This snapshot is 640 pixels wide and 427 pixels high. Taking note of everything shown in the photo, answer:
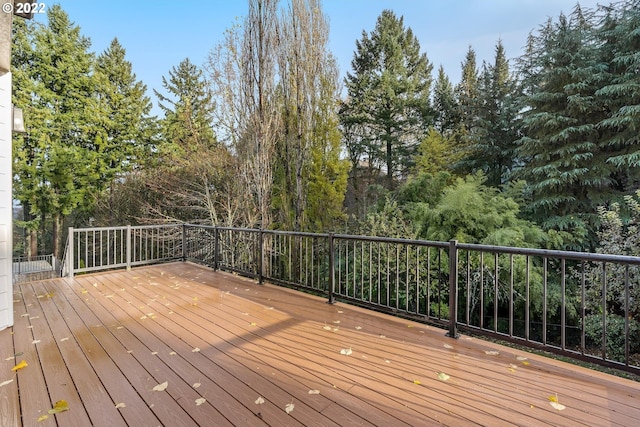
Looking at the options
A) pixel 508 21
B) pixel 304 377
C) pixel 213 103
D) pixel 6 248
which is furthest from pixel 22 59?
pixel 508 21

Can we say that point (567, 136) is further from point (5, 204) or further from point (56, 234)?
point (56, 234)

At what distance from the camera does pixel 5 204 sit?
119 inches

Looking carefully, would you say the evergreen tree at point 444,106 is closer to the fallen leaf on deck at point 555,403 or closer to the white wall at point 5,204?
A: the fallen leaf on deck at point 555,403

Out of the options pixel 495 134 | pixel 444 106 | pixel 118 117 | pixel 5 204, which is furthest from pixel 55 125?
pixel 495 134

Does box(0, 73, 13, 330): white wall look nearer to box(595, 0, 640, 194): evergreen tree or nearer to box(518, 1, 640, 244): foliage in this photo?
box(518, 1, 640, 244): foliage

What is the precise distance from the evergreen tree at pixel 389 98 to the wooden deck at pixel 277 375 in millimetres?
9775

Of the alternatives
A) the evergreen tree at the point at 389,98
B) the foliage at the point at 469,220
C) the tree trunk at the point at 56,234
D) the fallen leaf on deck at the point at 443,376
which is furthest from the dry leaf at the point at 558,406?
the tree trunk at the point at 56,234

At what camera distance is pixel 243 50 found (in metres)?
6.92

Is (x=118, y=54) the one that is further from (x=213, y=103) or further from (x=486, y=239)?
(x=486, y=239)

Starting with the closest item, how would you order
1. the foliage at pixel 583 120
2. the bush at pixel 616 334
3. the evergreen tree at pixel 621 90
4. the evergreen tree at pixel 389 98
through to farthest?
the bush at pixel 616 334 → the evergreen tree at pixel 621 90 → the foliage at pixel 583 120 → the evergreen tree at pixel 389 98

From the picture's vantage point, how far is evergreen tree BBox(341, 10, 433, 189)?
476 inches

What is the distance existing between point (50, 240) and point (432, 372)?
18.9 m

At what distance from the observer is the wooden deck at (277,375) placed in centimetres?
171

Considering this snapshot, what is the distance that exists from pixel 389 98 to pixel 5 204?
11600 millimetres
